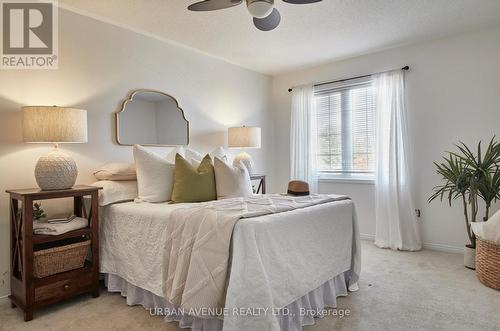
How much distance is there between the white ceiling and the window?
0.54m

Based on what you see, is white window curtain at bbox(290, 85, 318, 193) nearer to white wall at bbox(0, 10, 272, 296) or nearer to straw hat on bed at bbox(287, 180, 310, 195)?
white wall at bbox(0, 10, 272, 296)

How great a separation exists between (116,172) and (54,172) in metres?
0.49

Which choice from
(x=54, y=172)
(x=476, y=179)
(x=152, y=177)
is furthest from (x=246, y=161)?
(x=476, y=179)

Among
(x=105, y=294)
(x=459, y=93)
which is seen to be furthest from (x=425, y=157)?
(x=105, y=294)

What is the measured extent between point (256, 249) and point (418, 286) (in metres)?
1.75

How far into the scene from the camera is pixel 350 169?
4312 millimetres

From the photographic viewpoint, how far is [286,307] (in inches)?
73.0

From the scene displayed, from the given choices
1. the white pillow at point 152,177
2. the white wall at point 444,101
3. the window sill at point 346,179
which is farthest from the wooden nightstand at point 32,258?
the white wall at point 444,101

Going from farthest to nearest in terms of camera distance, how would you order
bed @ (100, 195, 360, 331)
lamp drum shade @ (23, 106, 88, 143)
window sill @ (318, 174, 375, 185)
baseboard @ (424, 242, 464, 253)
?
window sill @ (318, 174, 375, 185), baseboard @ (424, 242, 464, 253), lamp drum shade @ (23, 106, 88, 143), bed @ (100, 195, 360, 331)

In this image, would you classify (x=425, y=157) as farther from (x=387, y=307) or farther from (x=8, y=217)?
(x=8, y=217)

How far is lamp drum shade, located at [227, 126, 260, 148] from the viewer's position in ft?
13.3

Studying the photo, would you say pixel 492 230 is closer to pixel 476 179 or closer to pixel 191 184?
pixel 476 179

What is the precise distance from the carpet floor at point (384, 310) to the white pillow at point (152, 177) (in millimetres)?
835

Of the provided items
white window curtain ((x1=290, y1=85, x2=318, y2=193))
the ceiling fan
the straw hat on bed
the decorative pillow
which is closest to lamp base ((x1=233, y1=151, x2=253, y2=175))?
white window curtain ((x1=290, y1=85, x2=318, y2=193))
